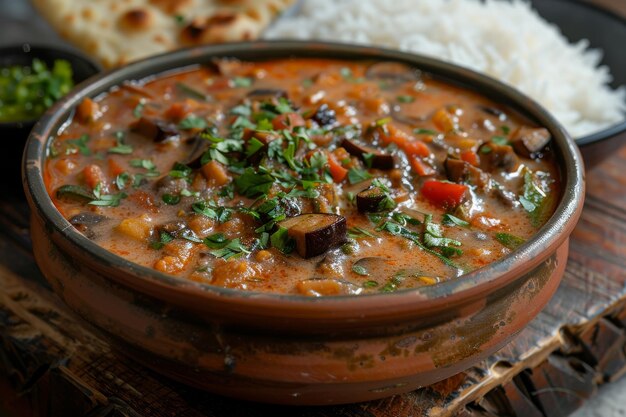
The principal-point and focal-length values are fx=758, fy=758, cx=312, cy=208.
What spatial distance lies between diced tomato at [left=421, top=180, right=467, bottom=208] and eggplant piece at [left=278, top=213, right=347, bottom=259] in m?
0.42

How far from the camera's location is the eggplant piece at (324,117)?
2.97 m

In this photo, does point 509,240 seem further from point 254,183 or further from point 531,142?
point 254,183

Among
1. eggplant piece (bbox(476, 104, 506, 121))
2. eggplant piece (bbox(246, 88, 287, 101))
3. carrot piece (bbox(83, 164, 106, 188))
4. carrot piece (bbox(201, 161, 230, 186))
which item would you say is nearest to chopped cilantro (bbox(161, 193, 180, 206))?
carrot piece (bbox(201, 161, 230, 186))

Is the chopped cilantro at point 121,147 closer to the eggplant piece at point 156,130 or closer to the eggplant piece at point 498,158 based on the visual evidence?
the eggplant piece at point 156,130

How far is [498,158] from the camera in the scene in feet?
9.02

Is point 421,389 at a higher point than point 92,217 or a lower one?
lower

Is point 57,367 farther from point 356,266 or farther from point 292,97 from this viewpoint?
point 292,97

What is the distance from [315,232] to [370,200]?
0.32m

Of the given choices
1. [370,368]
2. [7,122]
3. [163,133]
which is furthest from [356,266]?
[7,122]

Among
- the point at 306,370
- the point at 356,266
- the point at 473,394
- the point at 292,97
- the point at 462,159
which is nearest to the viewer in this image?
the point at 306,370

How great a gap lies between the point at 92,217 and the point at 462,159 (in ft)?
4.32

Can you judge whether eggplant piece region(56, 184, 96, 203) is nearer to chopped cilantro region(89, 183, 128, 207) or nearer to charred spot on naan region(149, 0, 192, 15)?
chopped cilantro region(89, 183, 128, 207)

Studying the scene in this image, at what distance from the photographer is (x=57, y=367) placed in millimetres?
2615

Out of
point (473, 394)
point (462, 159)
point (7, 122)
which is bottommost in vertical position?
point (473, 394)
